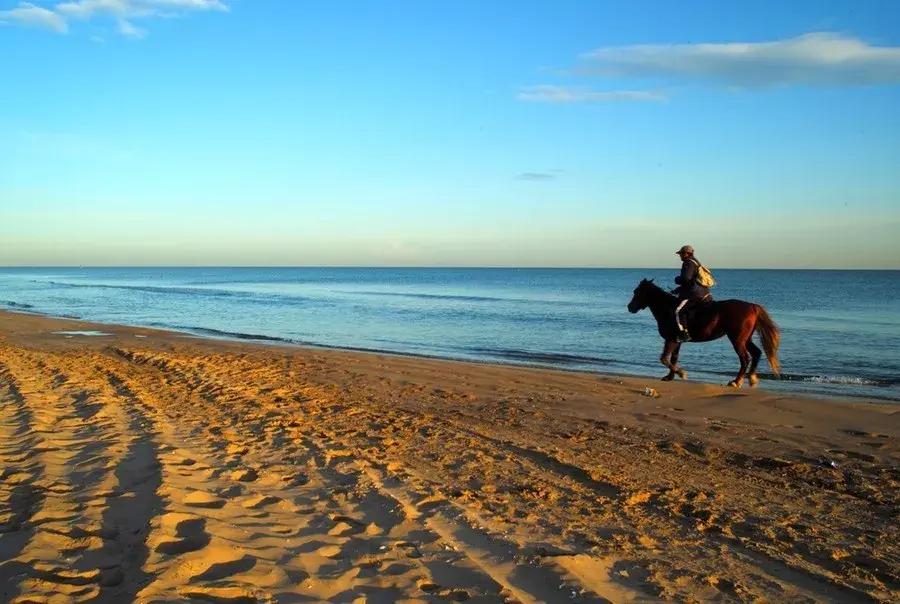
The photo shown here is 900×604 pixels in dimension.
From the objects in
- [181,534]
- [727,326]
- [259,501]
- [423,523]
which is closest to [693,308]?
[727,326]

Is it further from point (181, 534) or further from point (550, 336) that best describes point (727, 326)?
point (550, 336)

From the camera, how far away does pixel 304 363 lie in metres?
15.2

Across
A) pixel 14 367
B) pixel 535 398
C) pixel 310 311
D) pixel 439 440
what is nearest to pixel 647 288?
pixel 535 398

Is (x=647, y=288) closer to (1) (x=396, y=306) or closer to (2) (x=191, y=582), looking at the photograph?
(2) (x=191, y=582)

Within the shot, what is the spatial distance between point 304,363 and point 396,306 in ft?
93.5

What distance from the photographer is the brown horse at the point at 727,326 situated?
12.8m

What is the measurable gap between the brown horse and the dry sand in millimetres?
2042

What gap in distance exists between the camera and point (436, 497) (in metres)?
5.60

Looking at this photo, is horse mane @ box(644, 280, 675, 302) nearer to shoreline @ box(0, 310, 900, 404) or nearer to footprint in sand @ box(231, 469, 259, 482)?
shoreline @ box(0, 310, 900, 404)

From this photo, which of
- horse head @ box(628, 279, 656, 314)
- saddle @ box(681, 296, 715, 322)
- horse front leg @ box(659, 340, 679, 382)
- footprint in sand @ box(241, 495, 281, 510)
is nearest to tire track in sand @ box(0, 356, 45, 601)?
footprint in sand @ box(241, 495, 281, 510)

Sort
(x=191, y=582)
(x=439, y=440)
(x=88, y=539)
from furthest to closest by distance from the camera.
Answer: (x=439, y=440), (x=88, y=539), (x=191, y=582)

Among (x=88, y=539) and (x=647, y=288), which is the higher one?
(x=647, y=288)

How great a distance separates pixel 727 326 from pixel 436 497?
30.1 ft

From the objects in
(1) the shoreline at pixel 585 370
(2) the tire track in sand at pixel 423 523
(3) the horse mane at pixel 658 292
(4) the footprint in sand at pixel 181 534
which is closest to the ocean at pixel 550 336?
(1) the shoreline at pixel 585 370
